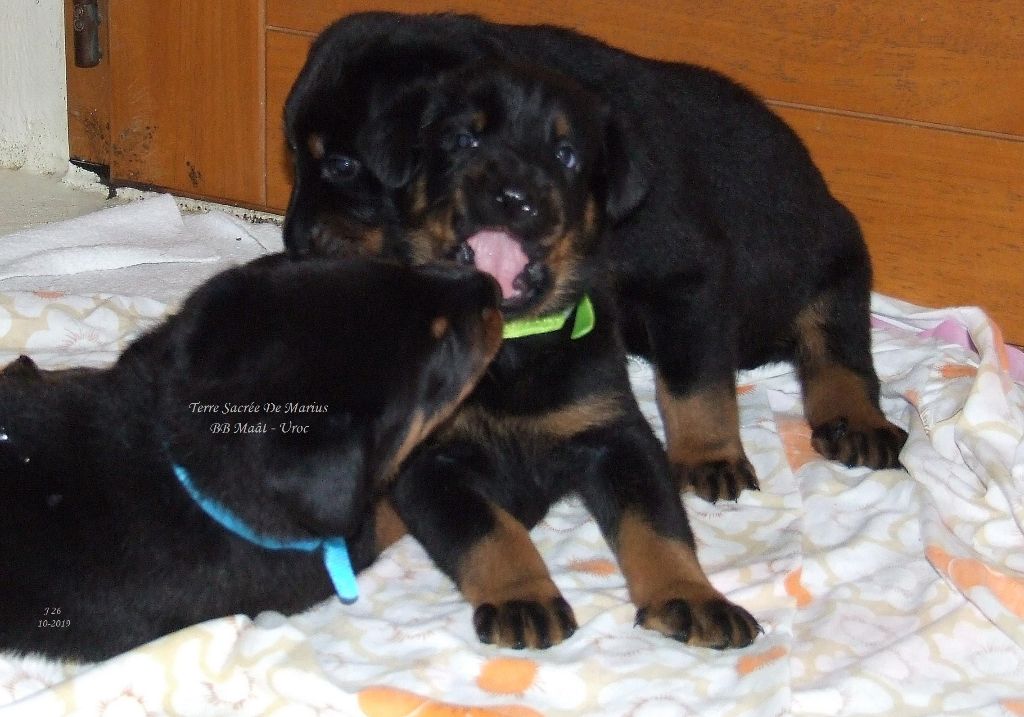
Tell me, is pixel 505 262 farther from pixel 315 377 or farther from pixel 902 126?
pixel 902 126

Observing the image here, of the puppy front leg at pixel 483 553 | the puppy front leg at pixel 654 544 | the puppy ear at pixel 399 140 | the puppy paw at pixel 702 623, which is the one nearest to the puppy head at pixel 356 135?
the puppy ear at pixel 399 140

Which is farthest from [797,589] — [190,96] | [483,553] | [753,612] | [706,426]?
[190,96]

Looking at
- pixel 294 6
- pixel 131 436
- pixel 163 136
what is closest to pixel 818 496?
pixel 131 436

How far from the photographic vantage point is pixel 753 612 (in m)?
2.08

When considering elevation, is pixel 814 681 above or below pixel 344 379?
below

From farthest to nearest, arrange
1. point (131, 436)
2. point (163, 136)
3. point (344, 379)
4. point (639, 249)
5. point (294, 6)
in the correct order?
1. point (163, 136)
2. point (294, 6)
3. point (639, 249)
4. point (131, 436)
5. point (344, 379)

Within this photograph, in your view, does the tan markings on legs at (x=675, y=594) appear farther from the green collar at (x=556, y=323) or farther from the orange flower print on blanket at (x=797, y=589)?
the green collar at (x=556, y=323)

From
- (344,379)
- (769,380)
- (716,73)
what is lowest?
(769,380)

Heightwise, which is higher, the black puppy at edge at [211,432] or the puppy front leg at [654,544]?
the black puppy at edge at [211,432]

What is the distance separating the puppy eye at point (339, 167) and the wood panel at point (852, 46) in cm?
110

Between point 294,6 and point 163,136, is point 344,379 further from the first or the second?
point 163,136

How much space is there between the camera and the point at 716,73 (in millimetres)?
2834

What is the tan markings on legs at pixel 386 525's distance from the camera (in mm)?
2268

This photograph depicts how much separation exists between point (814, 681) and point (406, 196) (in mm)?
1083
